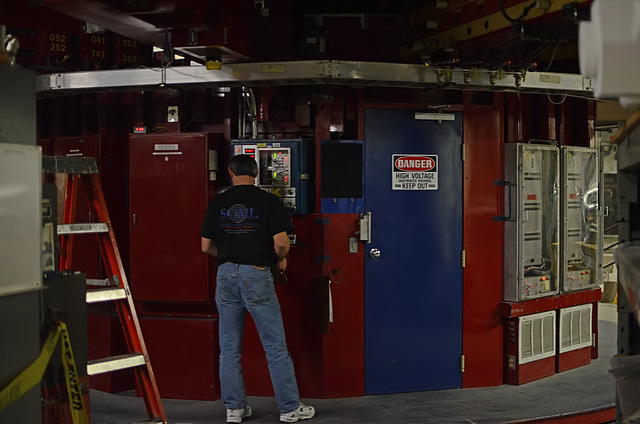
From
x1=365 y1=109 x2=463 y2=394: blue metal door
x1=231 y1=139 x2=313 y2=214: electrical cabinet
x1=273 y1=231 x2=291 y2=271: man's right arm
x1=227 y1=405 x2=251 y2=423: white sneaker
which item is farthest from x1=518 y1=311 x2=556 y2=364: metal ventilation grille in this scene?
x1=227 y1=405 x2=251 y2=423: white sneaker

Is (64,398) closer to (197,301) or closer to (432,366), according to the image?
(197,301)

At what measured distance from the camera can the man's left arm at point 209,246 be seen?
21.0 ft

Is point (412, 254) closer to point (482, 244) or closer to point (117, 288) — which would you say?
point (482, 244)

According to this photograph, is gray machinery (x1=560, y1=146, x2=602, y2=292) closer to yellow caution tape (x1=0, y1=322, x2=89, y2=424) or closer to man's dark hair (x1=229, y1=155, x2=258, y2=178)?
man's dark hair (x1=229, y1=155, x2=258, y2=178)

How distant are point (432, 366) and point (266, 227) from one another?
2214mm

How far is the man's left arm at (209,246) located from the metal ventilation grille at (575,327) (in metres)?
3.57

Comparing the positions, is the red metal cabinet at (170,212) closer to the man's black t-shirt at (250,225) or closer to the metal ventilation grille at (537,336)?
the man's black t-shirt at (250,225)

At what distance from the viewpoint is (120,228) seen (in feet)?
24.4

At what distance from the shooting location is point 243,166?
6.31m

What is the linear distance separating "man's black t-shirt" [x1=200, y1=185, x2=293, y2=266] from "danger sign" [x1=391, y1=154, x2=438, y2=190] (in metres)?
1.41

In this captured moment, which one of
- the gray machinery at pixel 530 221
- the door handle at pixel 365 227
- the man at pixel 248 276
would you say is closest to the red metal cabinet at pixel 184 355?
the man at pixel 248 276

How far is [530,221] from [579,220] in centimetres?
85

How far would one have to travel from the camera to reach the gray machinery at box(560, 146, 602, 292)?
8.02 metres

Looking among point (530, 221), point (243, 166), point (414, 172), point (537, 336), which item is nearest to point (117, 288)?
point (243, 166)
